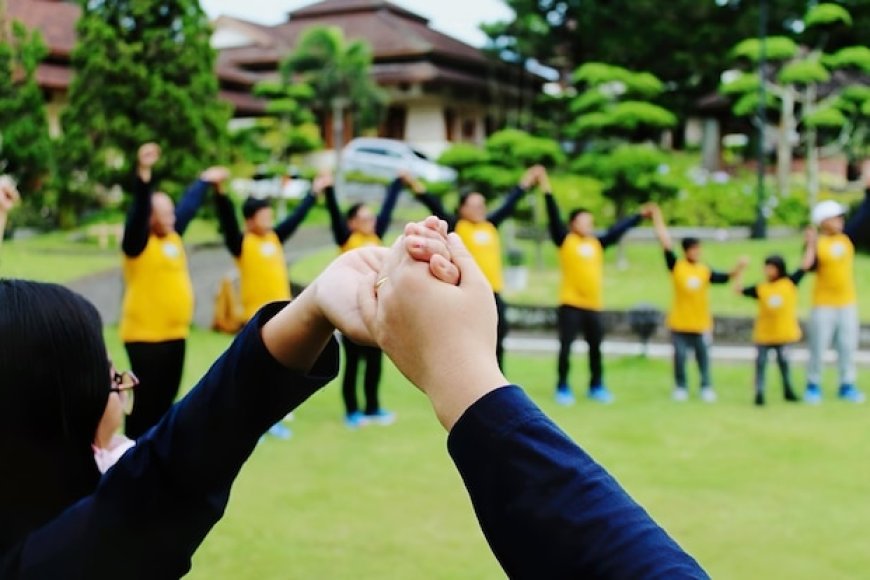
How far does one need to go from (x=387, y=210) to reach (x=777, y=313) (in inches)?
119

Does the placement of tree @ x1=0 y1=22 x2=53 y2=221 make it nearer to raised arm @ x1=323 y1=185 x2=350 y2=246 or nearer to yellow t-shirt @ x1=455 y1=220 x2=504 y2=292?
raised arm @ x1=323 y1=185 x2=350 y2=246

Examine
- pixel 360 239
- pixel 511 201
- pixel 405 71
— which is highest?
pixel 405 71

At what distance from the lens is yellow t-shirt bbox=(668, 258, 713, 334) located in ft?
23.8

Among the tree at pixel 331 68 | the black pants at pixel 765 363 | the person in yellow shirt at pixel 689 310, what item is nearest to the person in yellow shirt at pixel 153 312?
the person in yellow shirt at pixel 689 310

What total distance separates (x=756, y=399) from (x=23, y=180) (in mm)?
16138

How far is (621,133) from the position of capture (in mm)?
14953

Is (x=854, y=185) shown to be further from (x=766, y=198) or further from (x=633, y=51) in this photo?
(x=633, y=51)

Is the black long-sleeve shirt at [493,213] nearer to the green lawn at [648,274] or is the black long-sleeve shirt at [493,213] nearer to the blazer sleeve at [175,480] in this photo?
the green lawn at [648,274]

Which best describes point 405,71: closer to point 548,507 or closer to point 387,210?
point 387,210

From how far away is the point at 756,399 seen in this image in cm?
711

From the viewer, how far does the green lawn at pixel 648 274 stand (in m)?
12.1

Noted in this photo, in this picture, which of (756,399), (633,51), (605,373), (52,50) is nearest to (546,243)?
(633,51)

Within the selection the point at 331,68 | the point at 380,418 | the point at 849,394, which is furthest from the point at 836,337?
the point at 331,68

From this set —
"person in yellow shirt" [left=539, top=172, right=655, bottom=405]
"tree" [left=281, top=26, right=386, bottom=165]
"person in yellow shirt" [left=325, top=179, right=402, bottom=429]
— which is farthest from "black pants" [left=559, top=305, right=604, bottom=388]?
"tree" [left=281, top=26, right=386, bottom=165]
